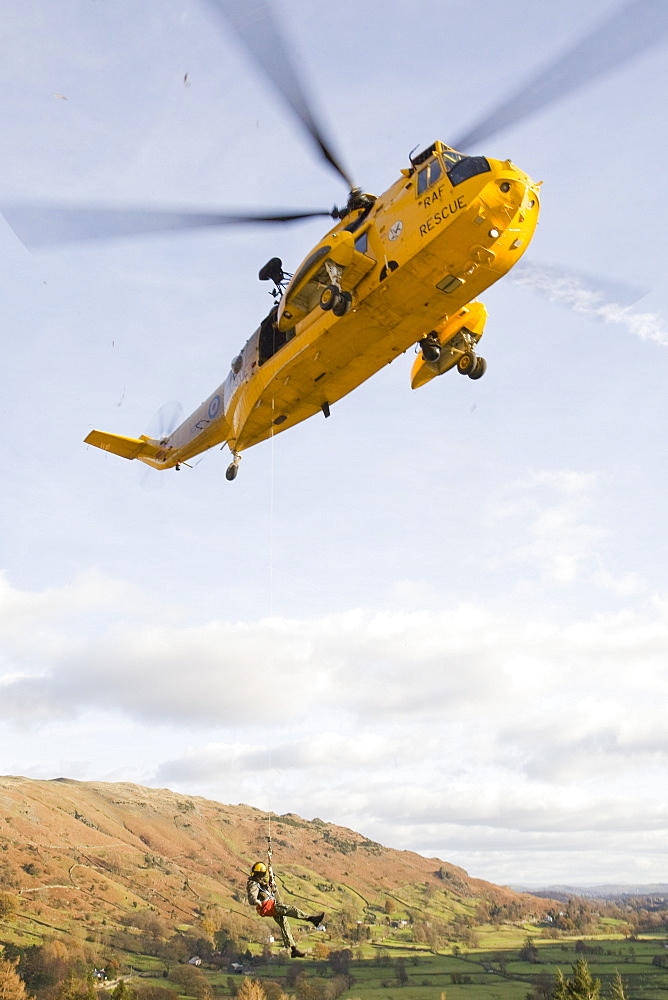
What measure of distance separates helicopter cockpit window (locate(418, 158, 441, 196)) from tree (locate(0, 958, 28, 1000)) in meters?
97.0

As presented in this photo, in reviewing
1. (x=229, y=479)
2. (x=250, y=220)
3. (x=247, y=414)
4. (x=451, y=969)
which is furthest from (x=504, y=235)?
(x=451, y=969)

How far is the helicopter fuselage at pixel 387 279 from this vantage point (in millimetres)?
17172

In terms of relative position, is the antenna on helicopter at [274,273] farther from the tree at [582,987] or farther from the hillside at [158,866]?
the hillside at [158,866]

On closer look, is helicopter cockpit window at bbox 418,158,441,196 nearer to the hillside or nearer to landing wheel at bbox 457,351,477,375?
landing wheel at bbox 457,351,477,375

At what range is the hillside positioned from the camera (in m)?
133

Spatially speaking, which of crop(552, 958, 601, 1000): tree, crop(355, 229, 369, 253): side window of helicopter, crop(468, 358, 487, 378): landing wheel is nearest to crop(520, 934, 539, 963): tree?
crop(552, 958, 601, 1000): tree

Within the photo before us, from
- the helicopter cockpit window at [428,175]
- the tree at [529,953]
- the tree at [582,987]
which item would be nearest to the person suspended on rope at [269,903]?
the helicopter cockpit window at [428,175]

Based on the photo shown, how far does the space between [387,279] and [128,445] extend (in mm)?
15433

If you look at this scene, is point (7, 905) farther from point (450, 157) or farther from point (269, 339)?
point (450, 157)

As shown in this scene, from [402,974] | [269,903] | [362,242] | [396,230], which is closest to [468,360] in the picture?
[362,242]

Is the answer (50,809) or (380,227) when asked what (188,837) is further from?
(380,227)

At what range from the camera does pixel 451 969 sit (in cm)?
12525

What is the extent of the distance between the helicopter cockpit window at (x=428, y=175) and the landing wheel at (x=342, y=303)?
2.80m

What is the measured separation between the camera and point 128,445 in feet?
100
